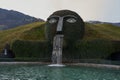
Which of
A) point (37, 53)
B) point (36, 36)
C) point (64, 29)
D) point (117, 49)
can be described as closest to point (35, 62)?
point (37, 53)

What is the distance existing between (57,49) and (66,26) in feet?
18.3

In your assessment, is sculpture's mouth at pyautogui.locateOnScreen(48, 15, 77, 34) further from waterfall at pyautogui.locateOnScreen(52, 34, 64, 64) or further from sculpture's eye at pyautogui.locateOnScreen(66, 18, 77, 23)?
waterfall at pyautogui.locateOnScreen(52, 34, 64, 64)

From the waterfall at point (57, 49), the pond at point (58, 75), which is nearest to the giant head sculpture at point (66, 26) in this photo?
the waterfall at point (57, 49)

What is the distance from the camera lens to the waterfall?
160ft

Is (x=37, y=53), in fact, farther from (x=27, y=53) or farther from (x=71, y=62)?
(x=71, y=62)

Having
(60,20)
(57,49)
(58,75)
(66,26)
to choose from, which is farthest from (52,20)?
(58,75)

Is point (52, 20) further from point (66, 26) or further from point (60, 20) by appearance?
point (66, 26)

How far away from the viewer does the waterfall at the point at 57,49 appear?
160ft

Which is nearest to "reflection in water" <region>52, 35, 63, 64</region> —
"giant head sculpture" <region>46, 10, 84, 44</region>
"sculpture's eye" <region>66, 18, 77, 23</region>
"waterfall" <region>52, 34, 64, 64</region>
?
"waterfall" <region>52, 34, 64, 64</region>

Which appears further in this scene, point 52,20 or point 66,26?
point 52,20

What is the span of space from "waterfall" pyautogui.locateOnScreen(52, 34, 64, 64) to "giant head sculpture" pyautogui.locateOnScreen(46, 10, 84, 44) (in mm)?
1335

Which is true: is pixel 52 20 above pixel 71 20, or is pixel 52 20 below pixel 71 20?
above

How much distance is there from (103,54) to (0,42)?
37.1 m

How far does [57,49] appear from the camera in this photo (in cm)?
5000
